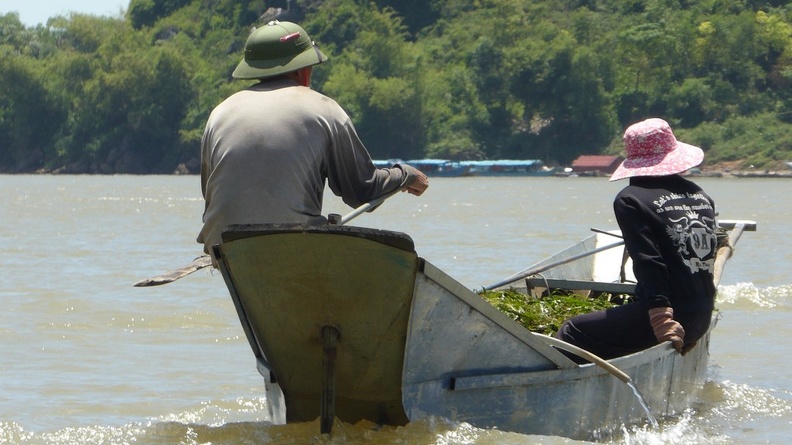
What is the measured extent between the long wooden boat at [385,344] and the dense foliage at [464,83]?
56948mm

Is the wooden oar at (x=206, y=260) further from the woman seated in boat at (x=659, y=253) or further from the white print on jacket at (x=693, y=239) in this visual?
the white print on jacket at (x=693, y=239)

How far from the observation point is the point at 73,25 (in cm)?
9438

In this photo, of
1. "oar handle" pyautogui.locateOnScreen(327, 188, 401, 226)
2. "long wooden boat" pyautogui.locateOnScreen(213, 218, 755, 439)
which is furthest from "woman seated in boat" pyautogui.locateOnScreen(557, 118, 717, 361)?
"oar handle" pyautogui.locateOnScreen(327, 188, 401, 226)

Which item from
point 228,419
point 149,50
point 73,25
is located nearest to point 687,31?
point 149,50

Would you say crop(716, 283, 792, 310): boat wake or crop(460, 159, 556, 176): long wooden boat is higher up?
crop(716, 283, 792, 310): boat wake

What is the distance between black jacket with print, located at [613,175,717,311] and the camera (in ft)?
19.0

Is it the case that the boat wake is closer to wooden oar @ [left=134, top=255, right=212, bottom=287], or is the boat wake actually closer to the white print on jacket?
the white print on jacket

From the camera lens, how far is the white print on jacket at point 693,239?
581 centimetres

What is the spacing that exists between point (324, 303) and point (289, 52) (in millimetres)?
977

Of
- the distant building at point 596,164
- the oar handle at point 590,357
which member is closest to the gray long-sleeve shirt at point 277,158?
the oar handle at point 590,357

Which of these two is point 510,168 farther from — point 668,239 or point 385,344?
point 385,344

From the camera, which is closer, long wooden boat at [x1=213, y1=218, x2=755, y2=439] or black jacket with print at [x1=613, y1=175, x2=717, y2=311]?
long wooden boat at [x1=213, y1=218, x2=755, y2=439]

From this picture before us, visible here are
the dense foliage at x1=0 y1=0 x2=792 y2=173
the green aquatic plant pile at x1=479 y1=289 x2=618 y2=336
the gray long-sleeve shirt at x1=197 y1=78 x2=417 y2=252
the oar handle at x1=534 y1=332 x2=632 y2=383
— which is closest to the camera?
the gray long-sleeve shirt at x1=197 y1=78 x2=417 y2=252

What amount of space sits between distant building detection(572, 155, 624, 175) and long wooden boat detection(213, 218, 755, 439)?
5999 cm
